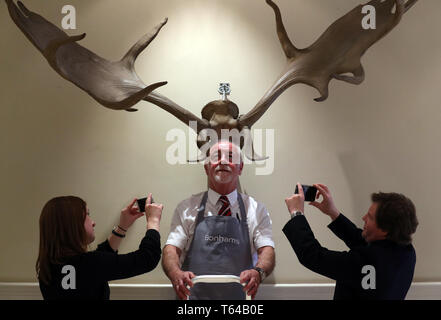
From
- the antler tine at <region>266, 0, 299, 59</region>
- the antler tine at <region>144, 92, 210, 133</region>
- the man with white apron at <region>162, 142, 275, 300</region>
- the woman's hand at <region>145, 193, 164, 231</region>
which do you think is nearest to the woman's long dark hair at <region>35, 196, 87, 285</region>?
the woman's hand at <region>145, 193, 164, 231</region>

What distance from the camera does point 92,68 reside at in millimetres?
1776

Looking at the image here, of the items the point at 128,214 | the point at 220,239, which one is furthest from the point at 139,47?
the point at 220,239

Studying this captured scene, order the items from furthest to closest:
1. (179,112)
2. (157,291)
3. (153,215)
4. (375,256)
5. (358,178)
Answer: (358,178), (157,291), (179,112), (153,215), (375,256)

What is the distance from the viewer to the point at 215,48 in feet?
6.75

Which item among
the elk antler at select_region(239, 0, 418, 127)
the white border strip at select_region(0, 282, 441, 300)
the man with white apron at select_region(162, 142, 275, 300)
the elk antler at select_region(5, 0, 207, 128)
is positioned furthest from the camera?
the white border strip at select_region(0, 282, 441, 300)

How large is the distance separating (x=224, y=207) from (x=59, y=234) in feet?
1.79

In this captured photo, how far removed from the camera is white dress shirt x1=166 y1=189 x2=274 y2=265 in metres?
1.56

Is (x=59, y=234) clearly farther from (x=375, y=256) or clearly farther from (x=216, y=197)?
(x=375, y=256)

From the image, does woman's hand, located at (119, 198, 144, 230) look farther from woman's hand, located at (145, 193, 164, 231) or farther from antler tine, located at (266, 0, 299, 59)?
antler tine, located at (266, 0, 299, 59)

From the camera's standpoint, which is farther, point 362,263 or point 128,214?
point 128,214

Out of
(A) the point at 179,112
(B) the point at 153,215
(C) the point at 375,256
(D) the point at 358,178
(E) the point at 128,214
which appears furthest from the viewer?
(D) the point at 358,178

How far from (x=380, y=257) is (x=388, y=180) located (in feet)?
2.73
